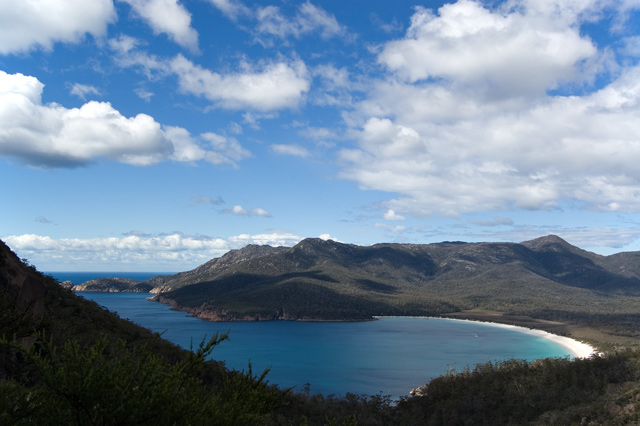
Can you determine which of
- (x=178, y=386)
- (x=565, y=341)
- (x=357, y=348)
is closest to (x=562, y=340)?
(x=565, y=341)

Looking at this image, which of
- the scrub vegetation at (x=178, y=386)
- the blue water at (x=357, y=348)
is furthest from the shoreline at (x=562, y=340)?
the scrub vegetation at (x=178, y=386)

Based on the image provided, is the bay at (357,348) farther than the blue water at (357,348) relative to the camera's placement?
No

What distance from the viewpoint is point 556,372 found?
138 ft

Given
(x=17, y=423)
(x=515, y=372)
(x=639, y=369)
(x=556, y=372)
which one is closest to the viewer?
(x=17, y=423)

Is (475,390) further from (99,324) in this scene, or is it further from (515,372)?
(99,324)

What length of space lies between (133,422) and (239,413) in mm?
1785

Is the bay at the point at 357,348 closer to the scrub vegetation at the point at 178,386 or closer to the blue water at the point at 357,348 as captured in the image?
the blue water at the point at 357,348

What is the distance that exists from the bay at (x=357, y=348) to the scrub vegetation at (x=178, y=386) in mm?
22934

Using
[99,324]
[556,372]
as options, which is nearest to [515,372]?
[556,372]

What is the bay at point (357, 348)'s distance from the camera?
254ft

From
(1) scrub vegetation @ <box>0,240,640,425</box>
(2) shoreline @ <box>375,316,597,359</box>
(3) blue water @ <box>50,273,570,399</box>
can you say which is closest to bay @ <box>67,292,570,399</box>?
(3) blue water @ <box>50,273,570,399</box>

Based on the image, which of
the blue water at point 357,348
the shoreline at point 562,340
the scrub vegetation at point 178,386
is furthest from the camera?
the shoreline at point 562,340

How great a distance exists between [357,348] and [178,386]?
108142 mm

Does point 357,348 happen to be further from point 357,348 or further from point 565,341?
point 565,341
